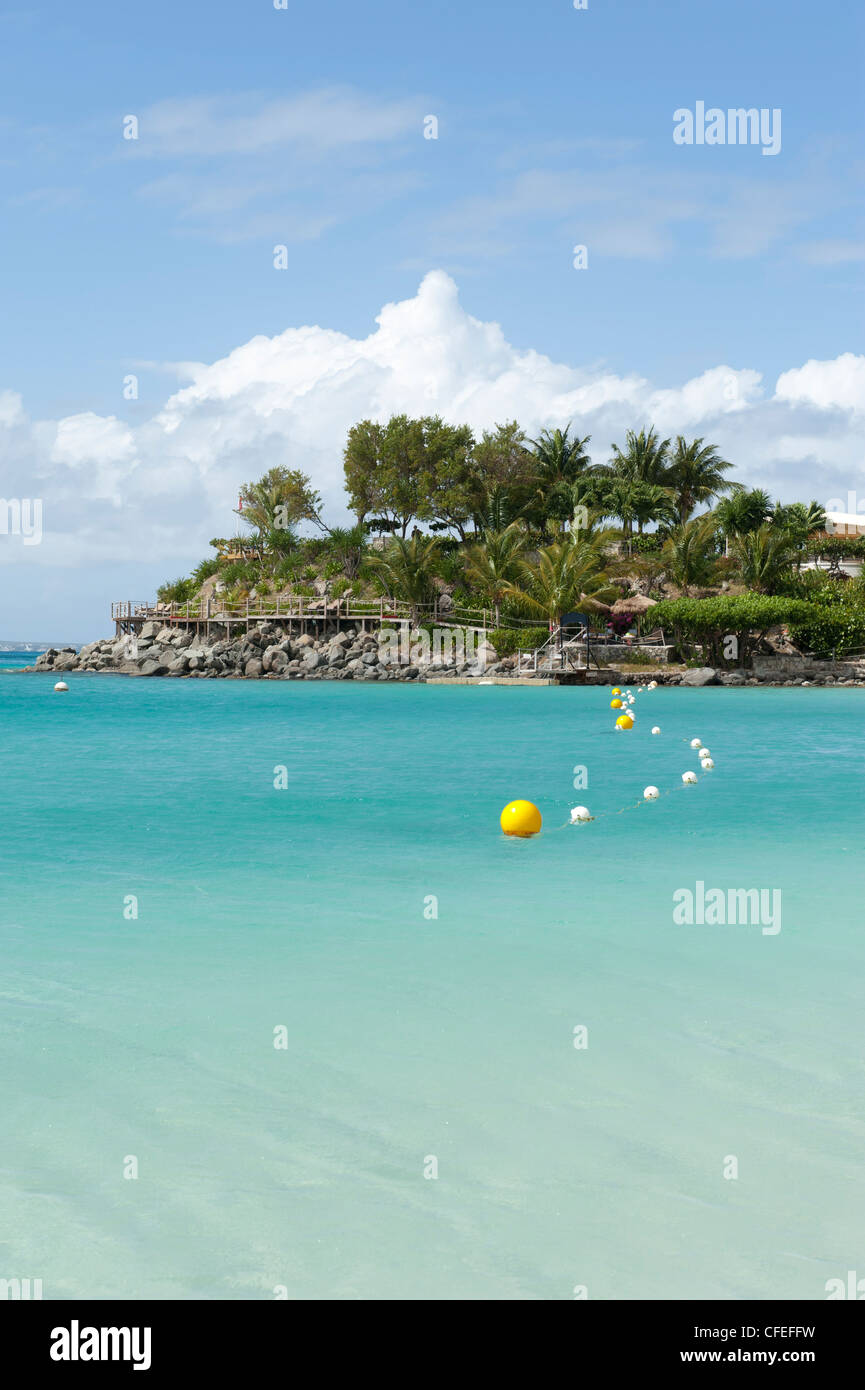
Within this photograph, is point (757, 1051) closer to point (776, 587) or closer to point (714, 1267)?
point (714, 1267)

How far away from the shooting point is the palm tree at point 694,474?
60.6 m

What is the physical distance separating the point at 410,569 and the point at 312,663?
23.5 feet

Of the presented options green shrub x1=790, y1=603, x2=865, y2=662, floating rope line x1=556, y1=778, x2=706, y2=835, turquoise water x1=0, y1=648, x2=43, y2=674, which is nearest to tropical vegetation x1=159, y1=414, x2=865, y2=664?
green shrub x1=790, y1=603, x2=865, y2=662

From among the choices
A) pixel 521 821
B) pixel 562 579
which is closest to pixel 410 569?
pixel 562 579

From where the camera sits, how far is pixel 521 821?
12.2 m

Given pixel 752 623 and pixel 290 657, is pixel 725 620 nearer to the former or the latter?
pixel 752 623

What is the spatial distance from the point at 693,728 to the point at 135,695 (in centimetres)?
2537

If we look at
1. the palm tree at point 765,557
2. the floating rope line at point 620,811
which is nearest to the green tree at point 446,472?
the palm tree at point 765,557

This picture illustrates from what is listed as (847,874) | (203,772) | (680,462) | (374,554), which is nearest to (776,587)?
(680,462)

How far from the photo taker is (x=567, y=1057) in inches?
221

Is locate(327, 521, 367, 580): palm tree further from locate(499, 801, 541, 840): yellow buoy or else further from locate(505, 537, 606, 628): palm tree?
locate(499, 801, 541, 840): yellow buoy

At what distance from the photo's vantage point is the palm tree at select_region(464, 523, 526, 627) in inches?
2125

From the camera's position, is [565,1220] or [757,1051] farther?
[757,1051]

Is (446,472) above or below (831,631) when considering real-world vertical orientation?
above
